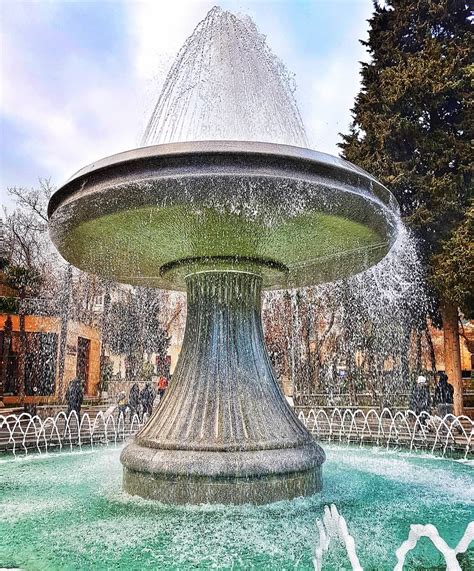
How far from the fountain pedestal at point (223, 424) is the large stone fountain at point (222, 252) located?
0.4 inches

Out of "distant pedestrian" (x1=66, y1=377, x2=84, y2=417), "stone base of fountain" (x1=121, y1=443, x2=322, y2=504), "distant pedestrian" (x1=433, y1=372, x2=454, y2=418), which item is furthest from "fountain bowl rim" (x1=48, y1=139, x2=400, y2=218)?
"distant pedestrian" (x1=433, y1=372, x2=454, y2=418)

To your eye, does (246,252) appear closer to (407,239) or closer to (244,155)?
(244,155)

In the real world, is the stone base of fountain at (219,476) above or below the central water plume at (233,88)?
below

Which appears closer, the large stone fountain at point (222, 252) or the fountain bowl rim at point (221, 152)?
the fountain bowl rim at point (221, 152)

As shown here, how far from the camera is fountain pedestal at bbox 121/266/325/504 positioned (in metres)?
4.54

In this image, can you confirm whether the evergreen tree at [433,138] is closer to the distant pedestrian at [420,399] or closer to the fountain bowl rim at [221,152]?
the distant pedestrian at [420,399]

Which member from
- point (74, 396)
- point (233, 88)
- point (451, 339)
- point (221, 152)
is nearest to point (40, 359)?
point (74, 396)

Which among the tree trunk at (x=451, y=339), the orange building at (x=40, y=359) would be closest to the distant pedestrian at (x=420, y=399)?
the tree trunk at (x=451, y=339)

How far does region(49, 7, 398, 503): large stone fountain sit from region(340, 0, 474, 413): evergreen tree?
31.2 ft

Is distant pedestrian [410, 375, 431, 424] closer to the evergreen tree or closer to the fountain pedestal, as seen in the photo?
the evergreen tree

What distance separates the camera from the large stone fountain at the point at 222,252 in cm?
405

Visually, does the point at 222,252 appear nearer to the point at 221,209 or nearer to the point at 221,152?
the point at 221,209

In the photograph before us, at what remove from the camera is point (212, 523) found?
13.2 ft

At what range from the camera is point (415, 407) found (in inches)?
497
